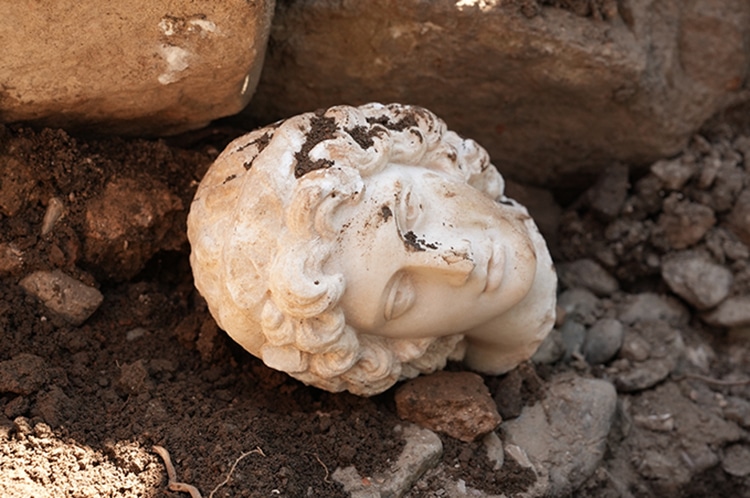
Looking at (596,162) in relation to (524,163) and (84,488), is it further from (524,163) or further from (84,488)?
(84,488)

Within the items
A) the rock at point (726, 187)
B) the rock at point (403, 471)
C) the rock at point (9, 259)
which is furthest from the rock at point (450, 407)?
the rock at point (726, 187)

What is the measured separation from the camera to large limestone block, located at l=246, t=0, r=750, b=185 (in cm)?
279

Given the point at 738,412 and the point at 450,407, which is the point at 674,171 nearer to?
the point at 738,412

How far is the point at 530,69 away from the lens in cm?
290

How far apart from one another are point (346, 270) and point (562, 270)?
1409 mm

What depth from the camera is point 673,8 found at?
3137mm

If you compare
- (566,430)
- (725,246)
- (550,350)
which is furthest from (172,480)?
(725,246)

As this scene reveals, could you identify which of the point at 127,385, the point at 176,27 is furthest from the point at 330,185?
the point at 127,385

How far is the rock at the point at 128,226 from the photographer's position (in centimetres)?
260

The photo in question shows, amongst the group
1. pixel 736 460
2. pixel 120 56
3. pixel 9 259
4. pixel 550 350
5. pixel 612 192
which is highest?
pixel 120 56

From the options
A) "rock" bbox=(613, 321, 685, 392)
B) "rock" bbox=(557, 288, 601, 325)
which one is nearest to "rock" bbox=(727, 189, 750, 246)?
"rock" bbox=(613, 321, 685, 392)

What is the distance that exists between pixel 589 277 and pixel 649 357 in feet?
1.31

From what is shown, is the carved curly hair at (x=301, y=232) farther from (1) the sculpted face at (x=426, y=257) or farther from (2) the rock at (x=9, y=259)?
(2) the rock at (x=9, y=259)

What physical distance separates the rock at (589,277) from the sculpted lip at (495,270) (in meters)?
1.06
